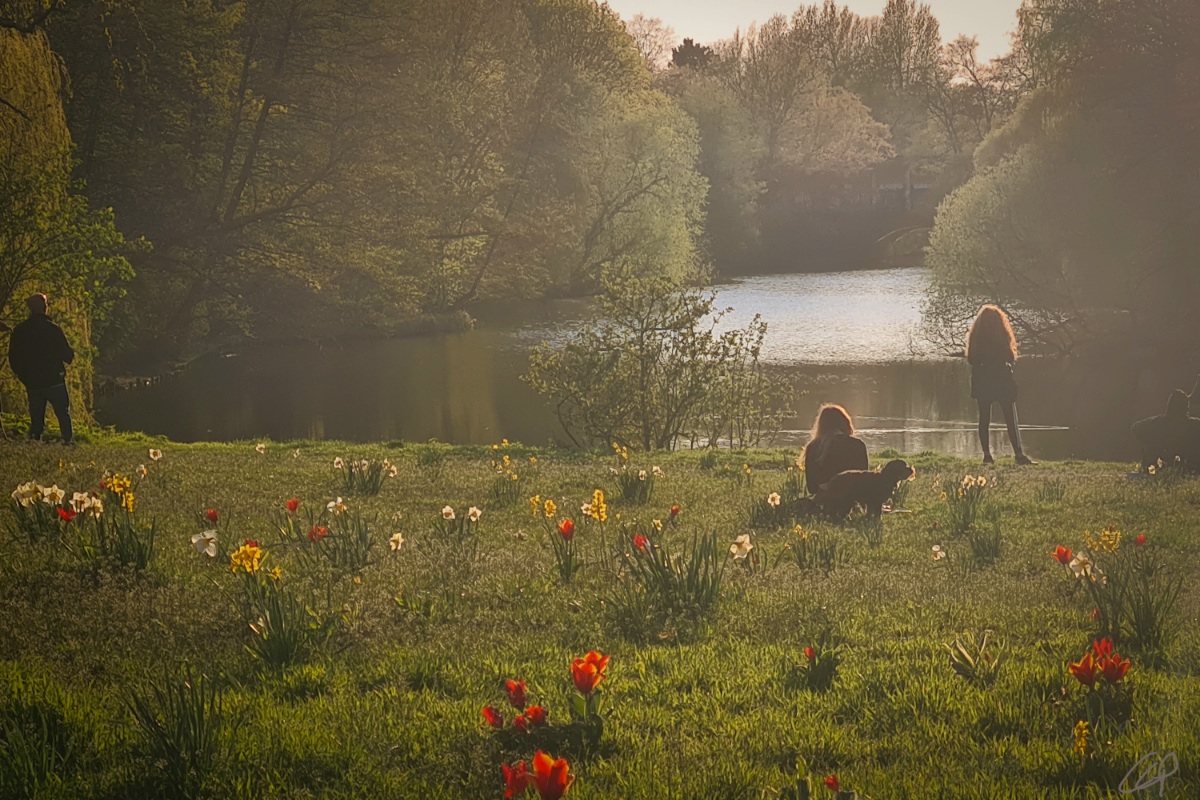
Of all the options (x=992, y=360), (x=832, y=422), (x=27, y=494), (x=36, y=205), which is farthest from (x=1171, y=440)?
(x=36, y=205)

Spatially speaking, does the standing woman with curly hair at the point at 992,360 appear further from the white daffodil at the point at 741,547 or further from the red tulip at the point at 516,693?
the red tulip at the point at 516,693

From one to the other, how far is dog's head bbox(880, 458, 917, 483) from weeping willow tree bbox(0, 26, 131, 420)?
14650mm

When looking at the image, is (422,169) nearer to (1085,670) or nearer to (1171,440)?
(1171,440)

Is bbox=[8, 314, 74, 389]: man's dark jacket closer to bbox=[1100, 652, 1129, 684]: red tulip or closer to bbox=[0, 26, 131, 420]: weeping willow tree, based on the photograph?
bbox=[0, 26, 131, 420]: weeping willow tree

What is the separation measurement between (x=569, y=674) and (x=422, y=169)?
3232 centimetres

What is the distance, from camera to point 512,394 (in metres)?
33.3

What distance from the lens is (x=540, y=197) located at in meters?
50.3

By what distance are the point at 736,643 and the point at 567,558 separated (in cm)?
160

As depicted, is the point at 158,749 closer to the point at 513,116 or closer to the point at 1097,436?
the point at 1097,436

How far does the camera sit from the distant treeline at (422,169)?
1096 inches

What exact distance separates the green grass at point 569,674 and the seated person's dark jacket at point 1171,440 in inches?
188

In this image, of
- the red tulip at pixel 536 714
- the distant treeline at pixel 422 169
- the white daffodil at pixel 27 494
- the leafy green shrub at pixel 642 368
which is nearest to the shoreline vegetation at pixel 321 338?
the distant treeline at pixel 422 169

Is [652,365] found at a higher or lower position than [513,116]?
lower

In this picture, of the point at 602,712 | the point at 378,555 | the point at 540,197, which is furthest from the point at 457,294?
the point at 602,712
